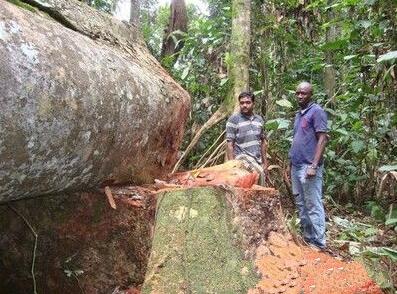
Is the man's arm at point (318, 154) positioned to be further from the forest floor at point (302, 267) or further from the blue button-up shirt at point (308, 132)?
the forest floor at point (302, 267)

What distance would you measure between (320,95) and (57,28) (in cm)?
664

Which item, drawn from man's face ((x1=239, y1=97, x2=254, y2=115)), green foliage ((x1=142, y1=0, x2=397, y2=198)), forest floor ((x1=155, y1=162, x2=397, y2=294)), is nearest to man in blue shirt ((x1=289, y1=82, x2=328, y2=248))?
forest floor ((x1=155, y1=162, x2=397, y2=294))

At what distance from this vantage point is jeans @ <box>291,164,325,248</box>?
4992mm

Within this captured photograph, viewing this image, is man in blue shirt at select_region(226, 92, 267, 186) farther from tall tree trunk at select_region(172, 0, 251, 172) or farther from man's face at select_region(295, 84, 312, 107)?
tall tree trunk at select_region(172, 0, 251, 172)

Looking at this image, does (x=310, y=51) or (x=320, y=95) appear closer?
(x=320, y=95)

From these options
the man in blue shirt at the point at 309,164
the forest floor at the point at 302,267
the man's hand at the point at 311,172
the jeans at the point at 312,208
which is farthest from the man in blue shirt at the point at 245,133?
the forest floor at the point at 302,267

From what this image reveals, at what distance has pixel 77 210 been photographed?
3672 millimetres

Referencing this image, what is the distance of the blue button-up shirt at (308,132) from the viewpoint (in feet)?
16.7

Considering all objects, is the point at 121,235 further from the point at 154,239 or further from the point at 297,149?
the point at 297,149

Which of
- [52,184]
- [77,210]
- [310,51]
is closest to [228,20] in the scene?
[310,51]

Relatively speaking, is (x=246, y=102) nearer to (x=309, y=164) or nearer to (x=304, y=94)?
(x=304, y=94)

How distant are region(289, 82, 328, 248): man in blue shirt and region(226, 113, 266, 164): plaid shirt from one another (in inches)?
20.2

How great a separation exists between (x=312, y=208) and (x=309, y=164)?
470 mm

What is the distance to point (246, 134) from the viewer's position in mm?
5684
